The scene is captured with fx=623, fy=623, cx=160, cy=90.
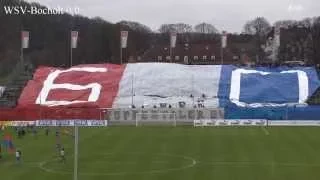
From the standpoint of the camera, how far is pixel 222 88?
276ft

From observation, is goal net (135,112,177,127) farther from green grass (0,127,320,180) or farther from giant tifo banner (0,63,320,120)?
green grass (0,127,320,180)

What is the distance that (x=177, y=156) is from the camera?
138ft

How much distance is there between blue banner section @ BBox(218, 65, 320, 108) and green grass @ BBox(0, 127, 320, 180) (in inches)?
802

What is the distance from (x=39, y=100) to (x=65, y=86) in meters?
5.19

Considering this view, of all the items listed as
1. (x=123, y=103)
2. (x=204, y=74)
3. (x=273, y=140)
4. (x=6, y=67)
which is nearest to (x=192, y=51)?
(x=6, y=67)

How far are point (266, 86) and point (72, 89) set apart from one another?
2661cm

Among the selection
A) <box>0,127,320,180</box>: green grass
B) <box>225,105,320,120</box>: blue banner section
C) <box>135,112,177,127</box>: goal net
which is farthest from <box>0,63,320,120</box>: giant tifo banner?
<box>0,127,320,180</box>: green grass

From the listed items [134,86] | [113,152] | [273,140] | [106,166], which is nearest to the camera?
[106,166]

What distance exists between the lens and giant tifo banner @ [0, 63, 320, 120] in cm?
8100

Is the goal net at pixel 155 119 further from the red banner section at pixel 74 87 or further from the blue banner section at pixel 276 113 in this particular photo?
the red banner section at pixel 74 87

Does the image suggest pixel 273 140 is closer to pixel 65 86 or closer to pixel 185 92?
pixel 185 92

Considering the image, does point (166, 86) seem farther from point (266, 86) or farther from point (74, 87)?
point (266, 86)

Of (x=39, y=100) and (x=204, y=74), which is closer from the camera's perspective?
(x=39, y=100)

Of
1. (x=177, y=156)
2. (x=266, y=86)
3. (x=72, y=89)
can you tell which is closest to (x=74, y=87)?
(x=72, y=89)
